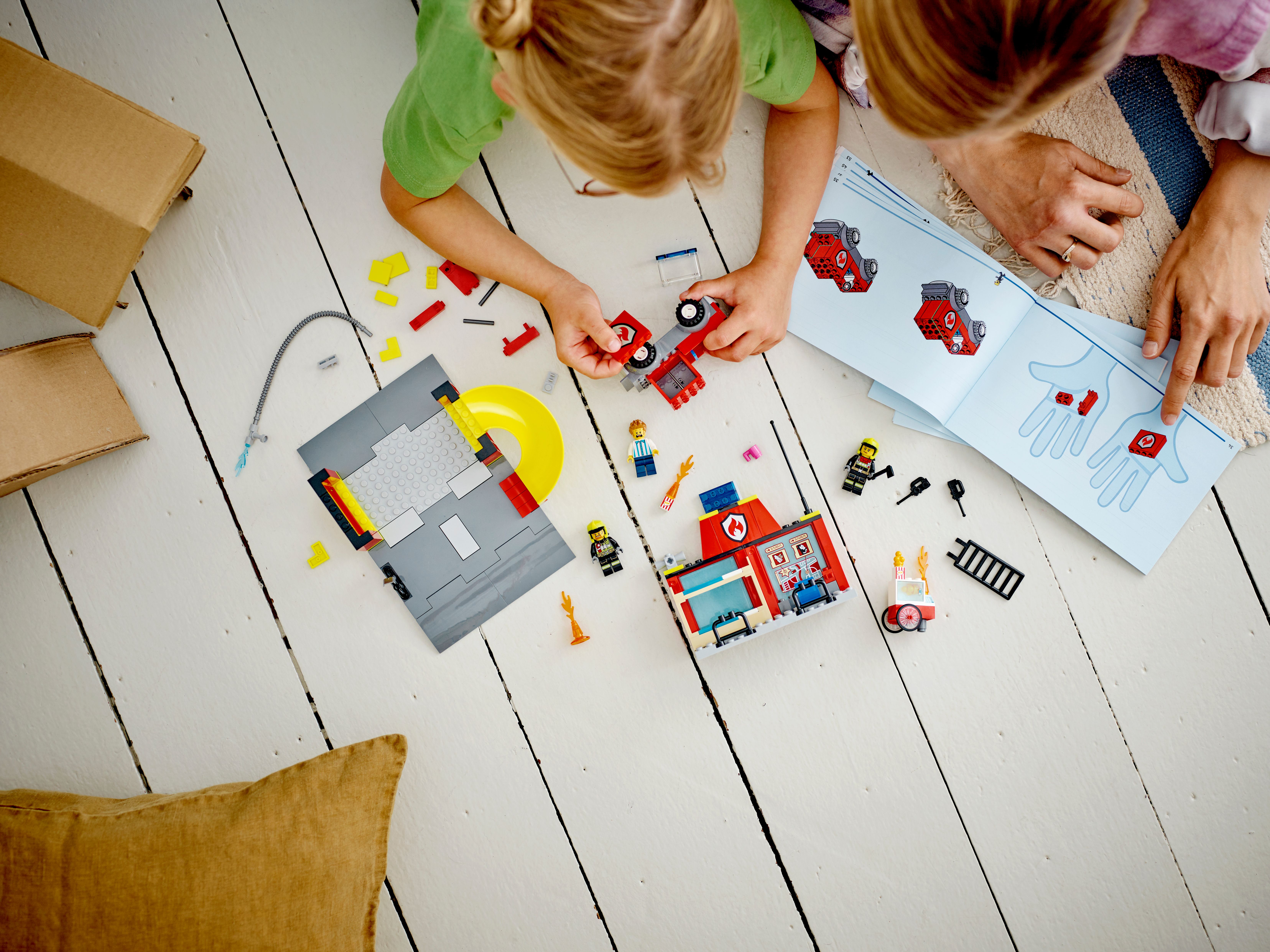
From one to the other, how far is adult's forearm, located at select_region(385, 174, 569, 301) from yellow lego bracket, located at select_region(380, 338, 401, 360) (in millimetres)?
106

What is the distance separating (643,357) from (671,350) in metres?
0.04

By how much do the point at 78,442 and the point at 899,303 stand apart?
1019 millimetres

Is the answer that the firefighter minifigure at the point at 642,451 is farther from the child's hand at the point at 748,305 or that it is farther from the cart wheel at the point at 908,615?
the cart wheel at the point at 908,615

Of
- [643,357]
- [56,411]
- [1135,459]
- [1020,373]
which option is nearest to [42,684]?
[56,411]

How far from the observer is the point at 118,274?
0.87 meters

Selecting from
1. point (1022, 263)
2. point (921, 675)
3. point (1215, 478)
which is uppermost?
point (1022, 263)

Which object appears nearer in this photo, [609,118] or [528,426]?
[609,118]

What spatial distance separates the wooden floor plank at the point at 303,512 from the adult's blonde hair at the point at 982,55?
0.62 metres

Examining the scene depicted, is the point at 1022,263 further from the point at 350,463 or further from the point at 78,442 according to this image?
the point at 78,442

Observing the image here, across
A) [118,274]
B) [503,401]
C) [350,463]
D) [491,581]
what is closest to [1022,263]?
[503,401]

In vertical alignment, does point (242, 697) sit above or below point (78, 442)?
below

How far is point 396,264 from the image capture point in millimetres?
946

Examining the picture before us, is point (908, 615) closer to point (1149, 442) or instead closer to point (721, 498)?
point (721, 498)

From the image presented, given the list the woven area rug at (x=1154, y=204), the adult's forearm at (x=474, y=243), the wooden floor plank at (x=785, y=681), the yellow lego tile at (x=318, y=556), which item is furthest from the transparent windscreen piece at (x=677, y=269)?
the yellow lego tile at (x=318, y=556)
